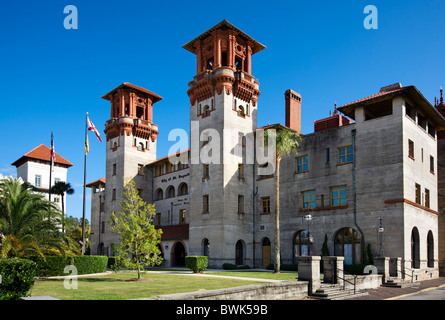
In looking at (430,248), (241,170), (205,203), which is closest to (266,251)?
(205,203)

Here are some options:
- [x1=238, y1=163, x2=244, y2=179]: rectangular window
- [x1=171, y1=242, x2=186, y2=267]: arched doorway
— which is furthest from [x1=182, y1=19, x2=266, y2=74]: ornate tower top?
[x1=171, y1=242, x2=186, y2=267]: arched doorway

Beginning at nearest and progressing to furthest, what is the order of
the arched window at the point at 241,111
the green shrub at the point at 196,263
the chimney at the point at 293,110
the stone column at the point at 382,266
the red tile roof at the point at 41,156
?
the stone column at the point at 382,266 < the green shrub at the point at 196,263 < the arched window at the point at 241,111 < the chimney at the point at 293,110 < the red tile roof at the point at 41,156

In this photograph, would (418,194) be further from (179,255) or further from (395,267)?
(179,255)

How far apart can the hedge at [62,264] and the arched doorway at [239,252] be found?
1697 cm

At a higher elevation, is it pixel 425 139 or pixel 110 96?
pixel 110 96

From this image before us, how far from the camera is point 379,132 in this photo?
35469 millimetres

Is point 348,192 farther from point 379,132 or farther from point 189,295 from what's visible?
point 189,295

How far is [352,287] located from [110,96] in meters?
49.4

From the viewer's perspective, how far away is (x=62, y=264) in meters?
28.5

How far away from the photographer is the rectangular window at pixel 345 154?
37312 mm

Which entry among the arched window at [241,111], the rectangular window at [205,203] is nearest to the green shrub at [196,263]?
the rectangular window at [205,203]

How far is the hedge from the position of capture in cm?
2784

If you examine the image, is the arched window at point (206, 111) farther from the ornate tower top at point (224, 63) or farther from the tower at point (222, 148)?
the ornate tower top at point (224, 63)

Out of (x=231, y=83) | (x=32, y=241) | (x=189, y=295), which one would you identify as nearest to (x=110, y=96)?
(x=231, y=83)
